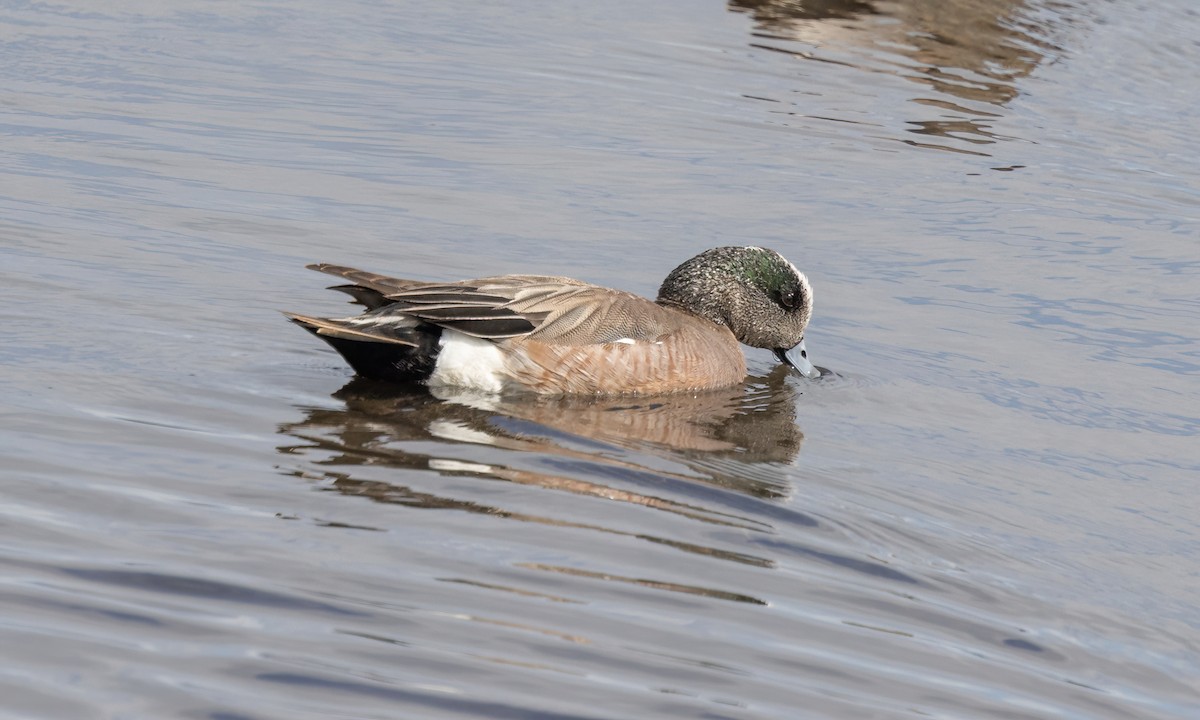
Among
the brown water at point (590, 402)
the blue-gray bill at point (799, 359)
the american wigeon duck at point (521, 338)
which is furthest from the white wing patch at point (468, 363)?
the blue-gray bill at point (799, 359)

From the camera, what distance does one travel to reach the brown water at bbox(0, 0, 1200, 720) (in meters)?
4.04

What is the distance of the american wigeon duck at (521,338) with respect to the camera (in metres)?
6.63

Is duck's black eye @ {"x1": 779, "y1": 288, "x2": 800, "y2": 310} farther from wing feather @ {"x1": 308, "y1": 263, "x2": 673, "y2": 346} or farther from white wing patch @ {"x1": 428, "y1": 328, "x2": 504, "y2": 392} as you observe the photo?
white wing patch @ {"x1": 428, "y1": 328, "x2": 504, "y2": 392}

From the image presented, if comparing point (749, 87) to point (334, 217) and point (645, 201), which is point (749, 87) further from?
point (334, 217)

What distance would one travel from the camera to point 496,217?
907cm

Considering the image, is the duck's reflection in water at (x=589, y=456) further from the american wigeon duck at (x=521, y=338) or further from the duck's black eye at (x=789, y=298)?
the duck's black eye at (x=789, y=298)

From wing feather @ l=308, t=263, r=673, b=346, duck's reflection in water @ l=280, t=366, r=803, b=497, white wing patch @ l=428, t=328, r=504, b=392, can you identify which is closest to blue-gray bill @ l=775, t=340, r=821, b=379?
duck's reflection in water @ l=280, t=366, r=803, b=497

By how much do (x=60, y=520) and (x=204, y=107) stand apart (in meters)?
6.38

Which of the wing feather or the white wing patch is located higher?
the wing feather

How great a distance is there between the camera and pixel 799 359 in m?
7.76

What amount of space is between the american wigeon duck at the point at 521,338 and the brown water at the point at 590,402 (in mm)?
163

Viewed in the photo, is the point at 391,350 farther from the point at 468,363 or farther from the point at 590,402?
the point at 590,402

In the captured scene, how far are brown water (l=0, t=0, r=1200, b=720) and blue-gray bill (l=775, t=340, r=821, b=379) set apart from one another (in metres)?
0.16

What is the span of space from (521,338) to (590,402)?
41cm
